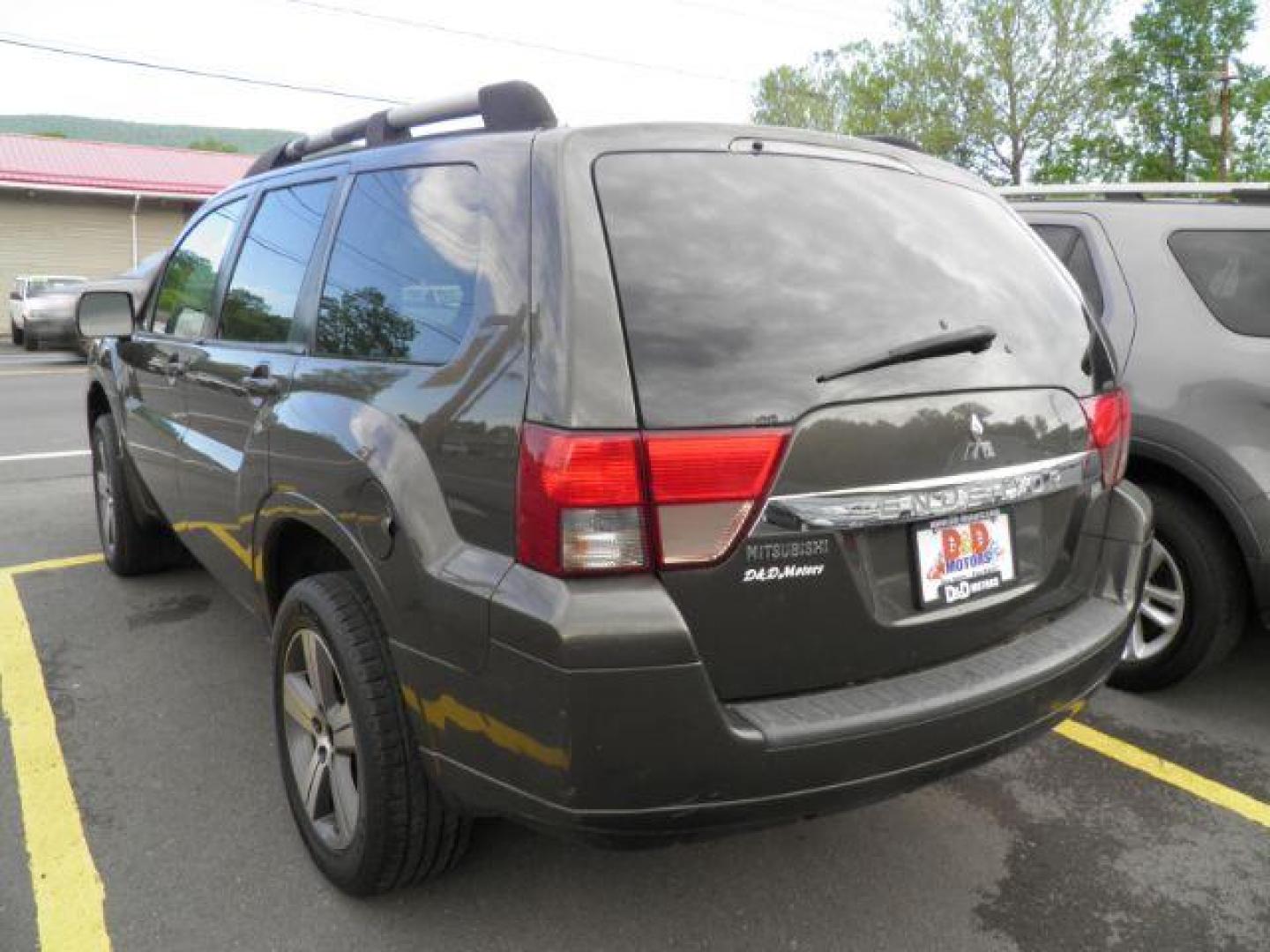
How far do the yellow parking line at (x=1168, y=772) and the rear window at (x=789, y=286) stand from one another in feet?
4.93

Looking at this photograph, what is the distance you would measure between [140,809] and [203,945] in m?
0.72

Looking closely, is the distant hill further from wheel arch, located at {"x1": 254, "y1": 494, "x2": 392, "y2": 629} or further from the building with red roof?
wheel arch, located at {"x1": 254, "y1": 494, "x2": 392, "y2": 629}

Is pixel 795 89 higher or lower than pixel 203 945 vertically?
higher

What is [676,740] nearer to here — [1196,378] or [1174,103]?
[1196,378]

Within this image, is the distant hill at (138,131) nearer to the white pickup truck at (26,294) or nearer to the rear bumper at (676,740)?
the white pickup truck at (26,294)

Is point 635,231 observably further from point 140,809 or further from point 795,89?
point 795,89

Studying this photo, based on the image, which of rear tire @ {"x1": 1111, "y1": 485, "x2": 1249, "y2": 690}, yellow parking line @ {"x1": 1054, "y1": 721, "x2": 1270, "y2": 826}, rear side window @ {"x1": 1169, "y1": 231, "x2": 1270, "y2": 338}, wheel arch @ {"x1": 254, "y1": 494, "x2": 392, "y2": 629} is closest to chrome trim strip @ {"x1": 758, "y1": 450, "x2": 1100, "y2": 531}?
wheel arch @ {"x1": 254, "y1": 494, "x2": 392, "y2": 629}

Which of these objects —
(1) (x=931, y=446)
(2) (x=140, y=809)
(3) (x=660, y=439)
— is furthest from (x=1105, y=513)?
(2) (x=140, y=809)

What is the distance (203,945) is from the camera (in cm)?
229

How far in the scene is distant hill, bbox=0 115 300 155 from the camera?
122 meters

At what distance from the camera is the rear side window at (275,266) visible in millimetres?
2818

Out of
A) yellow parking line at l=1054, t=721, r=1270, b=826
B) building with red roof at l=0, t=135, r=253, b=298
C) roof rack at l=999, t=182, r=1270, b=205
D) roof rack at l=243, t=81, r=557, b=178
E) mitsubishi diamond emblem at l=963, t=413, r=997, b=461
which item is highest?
building with red roof at l=0, t=135, r=253, b=298

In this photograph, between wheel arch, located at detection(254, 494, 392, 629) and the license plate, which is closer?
the license plate

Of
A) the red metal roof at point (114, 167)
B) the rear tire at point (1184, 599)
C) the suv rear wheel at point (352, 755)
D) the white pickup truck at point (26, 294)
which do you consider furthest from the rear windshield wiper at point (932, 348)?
the red metal roof at point (114, 167)
